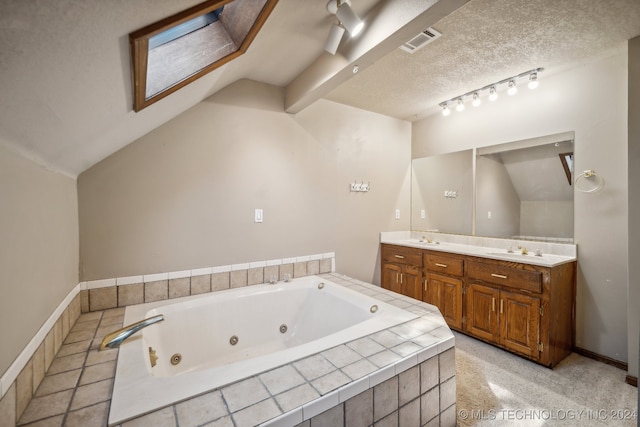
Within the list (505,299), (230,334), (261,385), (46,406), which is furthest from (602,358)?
(46,406)

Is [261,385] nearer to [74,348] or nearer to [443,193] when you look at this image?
[74,348]

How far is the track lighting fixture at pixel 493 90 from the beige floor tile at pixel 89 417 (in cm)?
338

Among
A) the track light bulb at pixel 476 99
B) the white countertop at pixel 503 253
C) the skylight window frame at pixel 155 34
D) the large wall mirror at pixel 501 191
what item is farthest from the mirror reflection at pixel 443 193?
the skylight window frame at pixel 155 34

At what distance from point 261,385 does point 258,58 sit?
6.66 feet

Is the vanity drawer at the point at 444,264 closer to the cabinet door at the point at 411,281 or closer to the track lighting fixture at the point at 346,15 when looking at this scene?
the cabinet door at the point at 411,281

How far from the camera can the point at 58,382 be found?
1103 millimetres

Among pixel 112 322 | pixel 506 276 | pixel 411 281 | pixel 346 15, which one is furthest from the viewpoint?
pixel 411 281

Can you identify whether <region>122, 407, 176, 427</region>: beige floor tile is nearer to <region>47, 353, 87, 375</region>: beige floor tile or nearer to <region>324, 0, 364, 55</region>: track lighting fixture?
<region>47, 353, 87, 375</region>: beige floor tile

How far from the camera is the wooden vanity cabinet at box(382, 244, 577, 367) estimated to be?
211 cm

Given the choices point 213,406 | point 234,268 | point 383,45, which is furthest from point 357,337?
point 383,45

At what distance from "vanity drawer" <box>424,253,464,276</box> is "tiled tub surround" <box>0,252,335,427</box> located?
997mm

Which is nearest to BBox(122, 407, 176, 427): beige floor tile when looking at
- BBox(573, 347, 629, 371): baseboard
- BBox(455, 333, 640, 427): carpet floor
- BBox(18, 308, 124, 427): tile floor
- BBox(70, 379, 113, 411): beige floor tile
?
BBox(18, 308, 124, 427): tile floor

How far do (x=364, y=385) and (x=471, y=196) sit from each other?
2.63m

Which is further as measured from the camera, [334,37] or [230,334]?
[230,334]
